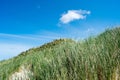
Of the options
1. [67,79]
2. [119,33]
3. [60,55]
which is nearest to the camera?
[67,79]

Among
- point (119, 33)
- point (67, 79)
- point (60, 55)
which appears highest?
point (119, 33)

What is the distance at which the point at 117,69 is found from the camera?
5.49 m

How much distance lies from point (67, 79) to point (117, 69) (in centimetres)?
97

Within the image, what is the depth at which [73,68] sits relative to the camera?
5.45 m

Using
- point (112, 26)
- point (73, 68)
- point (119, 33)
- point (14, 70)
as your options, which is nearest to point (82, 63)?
point (73, 68)

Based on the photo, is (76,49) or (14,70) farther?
(14,70)

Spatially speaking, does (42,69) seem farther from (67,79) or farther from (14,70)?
(14,70)

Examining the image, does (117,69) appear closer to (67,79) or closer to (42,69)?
(67,79)

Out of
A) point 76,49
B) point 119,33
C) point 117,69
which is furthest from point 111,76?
point 119,33

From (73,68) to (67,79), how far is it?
263 mm

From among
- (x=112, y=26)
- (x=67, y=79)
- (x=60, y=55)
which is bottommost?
(x=67, y=79)

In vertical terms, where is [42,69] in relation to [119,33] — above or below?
below

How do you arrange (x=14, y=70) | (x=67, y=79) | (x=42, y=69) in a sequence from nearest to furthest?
1. (x=67, y=79)
2. (x=42, y=69)
3. (x=14, y=70)

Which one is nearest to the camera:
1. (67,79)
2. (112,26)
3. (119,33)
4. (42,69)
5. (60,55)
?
(67,79)
